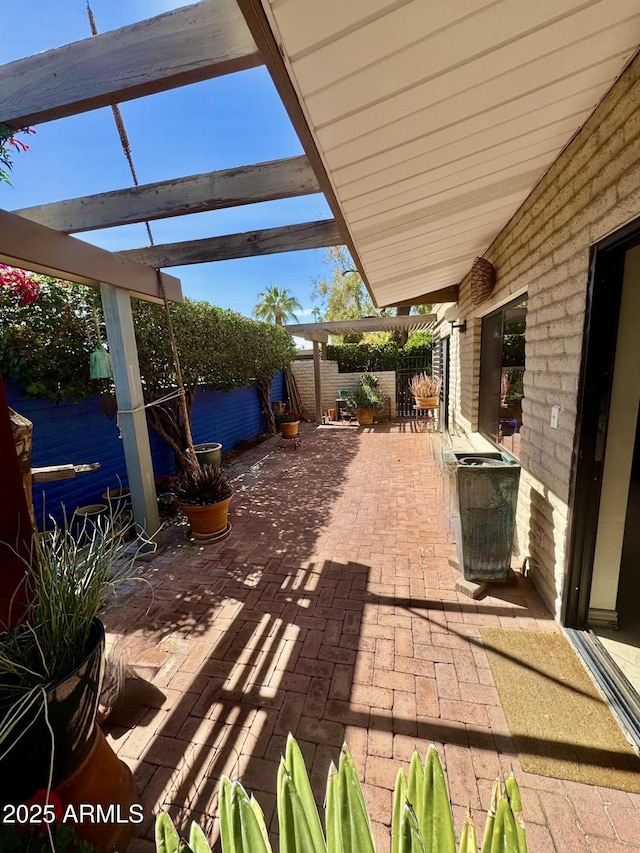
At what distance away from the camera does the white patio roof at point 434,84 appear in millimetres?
954

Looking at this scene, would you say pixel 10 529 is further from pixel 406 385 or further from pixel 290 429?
pixel 406 385

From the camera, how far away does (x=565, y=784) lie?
1407 millimetres

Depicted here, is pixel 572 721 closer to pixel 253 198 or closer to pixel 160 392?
pixel 253 198

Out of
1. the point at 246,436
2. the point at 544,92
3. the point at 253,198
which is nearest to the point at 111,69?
the point at 253,198

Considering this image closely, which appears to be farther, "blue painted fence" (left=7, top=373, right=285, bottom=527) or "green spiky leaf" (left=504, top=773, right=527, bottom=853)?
"blue painted fence" (left=7, top=373, right=285, bottom=527)

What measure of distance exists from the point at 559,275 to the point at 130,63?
2414mm

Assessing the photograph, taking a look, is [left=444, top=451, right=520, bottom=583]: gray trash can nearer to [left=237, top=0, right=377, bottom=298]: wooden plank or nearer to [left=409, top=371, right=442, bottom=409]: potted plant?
[left=237, top=0, right=377, bottom=298]: wooden plank

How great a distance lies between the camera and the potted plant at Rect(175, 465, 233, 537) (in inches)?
139

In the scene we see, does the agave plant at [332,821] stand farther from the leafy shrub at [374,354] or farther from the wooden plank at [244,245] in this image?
the leafy shrub at [374,354]

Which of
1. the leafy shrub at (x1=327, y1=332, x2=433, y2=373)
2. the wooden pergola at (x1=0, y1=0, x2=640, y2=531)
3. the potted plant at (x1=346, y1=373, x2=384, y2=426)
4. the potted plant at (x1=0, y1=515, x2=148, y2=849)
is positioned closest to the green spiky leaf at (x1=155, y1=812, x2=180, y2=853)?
the potted plant at (x1=0, y1=515, x2=148, y2=849)

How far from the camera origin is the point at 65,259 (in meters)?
2.52

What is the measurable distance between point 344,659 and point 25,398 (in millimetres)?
3689

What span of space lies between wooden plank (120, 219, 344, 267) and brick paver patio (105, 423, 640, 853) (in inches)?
109

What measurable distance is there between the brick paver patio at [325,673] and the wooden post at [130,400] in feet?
1.89
